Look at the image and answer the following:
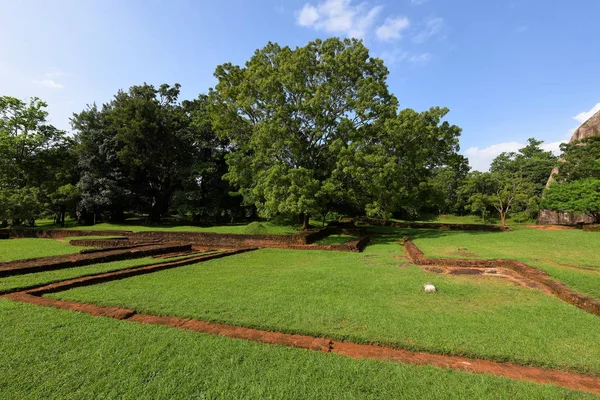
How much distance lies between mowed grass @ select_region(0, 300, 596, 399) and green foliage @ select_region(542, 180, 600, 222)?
77.3 feet

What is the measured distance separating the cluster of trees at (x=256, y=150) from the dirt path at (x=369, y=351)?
32.3ft

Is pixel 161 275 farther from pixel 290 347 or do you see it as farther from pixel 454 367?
pixel 454 367

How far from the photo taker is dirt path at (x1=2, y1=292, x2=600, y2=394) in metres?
2.81

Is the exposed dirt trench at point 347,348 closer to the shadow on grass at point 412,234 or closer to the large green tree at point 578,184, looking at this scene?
the shadow on grass at point 412,234

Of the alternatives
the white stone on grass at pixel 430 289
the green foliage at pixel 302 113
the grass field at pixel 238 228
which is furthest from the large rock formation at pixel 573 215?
the white stone on grass at pixel 430 289

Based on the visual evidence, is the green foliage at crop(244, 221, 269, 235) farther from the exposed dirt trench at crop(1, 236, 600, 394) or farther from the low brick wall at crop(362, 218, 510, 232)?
the low brick wall at crop(362, 218, 510, 232)

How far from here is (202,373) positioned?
2.77 meters

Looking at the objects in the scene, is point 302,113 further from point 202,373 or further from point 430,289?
point 202,373

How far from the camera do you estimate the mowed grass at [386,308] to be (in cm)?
339

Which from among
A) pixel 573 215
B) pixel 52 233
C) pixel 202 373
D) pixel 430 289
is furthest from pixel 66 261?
pixel 573 215

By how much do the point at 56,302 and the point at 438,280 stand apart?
6.91m

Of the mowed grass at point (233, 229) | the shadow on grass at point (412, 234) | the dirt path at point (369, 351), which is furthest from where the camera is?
the mowed grass at point (233, 229)

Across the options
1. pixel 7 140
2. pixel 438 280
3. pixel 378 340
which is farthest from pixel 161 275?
pixel 7 140

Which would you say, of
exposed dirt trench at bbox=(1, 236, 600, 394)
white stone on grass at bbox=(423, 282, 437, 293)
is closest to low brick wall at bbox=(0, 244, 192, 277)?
exposed dirt trench at bbox=(1, 236, 600, 394)
